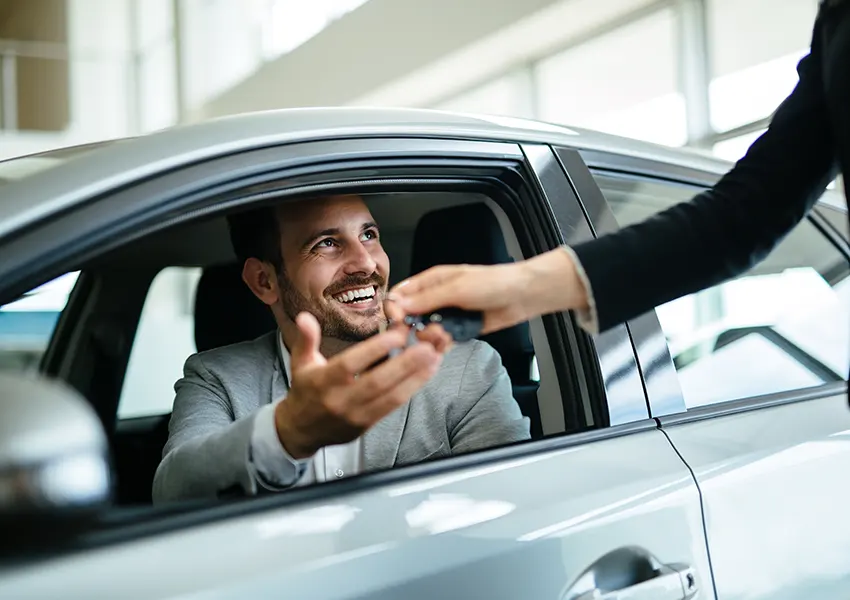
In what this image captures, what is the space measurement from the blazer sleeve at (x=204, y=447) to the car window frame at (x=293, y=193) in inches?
3.9

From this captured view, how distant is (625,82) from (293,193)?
5717 mm

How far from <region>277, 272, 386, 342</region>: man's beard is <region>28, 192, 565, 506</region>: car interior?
24 centimetres

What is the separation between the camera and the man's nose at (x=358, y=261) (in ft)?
5.16

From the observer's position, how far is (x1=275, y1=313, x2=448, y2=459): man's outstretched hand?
0.88 meters

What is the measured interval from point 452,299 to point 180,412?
711mm

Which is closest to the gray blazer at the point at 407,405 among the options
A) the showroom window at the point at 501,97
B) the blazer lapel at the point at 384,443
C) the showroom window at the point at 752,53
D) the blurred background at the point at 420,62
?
the blazer lapel at the point at 384,443

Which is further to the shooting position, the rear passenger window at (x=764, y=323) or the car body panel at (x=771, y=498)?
the rear passenger window at (x=764, y=323)

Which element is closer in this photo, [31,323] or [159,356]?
[31,323]

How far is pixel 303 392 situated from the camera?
0.92 meters

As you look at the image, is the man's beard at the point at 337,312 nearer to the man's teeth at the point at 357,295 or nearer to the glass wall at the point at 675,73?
the man's teeth at the point at 357,295

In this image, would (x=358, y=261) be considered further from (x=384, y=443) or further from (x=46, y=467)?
(x=46, y=467)

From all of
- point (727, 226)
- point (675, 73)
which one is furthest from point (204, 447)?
point (675, 73)

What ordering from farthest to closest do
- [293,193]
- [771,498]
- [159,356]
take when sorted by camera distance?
1. [159,356]
2. [771,498]
3. [293,193]

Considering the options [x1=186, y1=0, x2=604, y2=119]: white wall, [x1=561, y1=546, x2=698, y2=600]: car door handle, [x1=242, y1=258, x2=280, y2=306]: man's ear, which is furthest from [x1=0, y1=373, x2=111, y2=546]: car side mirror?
[x1=186, y1=0, x2=604, y2=119]: white wall
